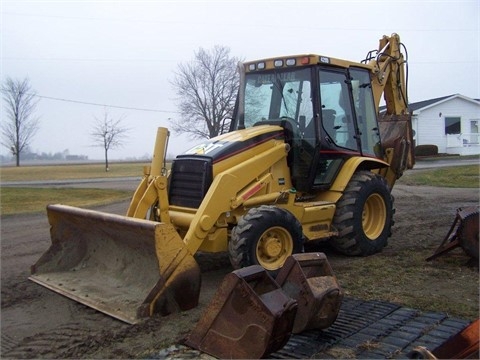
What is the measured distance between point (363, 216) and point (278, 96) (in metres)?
2.23

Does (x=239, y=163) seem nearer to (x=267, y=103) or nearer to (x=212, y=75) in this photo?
(x=267, y=103)

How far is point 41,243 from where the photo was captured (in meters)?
9.11

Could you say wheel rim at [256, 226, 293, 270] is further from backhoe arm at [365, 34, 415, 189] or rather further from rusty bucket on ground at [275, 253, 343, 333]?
backhoe arm at [365, 34, 415, 189]

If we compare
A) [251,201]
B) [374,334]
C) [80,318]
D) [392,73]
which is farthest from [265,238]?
[392,73]

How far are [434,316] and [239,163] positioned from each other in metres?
2.92

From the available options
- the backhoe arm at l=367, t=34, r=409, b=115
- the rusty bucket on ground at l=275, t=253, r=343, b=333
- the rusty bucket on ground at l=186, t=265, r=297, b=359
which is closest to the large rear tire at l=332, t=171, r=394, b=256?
the backhoe arm at l=367, t=34, r=409, b=115

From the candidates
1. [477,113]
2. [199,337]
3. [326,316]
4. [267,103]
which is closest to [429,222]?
[267,103]

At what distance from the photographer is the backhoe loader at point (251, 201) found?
5418 mm

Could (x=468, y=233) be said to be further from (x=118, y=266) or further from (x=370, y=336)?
(x=118, y=266)

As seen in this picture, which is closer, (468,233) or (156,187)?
(156,187)

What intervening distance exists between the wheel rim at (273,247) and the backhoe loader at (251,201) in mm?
13

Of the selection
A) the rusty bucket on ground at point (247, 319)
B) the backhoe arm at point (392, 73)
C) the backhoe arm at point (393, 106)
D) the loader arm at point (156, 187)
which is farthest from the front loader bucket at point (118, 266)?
the backhoe arm at point (392, 73)

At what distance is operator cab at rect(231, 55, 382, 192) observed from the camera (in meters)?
7.07

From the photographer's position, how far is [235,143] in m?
6.58
